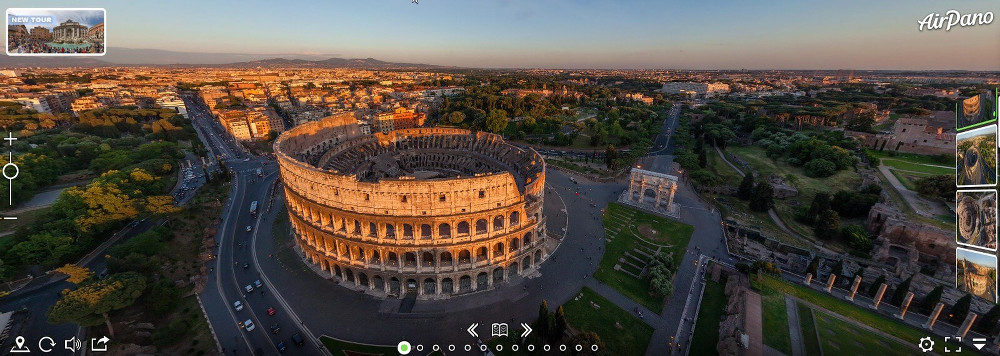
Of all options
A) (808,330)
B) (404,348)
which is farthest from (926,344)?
(404,348)

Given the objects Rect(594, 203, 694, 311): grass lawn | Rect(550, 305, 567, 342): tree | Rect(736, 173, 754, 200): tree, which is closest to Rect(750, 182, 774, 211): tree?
Rect(736, 173, 754, 200): tree

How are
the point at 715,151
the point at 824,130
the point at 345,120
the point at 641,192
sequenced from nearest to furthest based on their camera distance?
the point at 641,192, the point at 345,120, the point at 715,151, the point at 824,130

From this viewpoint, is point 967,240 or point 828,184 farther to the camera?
point 828,184

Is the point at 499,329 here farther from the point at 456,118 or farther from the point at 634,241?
the point at 456,118

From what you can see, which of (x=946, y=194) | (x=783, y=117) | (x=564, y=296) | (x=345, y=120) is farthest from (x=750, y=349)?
(x=783, y=117)

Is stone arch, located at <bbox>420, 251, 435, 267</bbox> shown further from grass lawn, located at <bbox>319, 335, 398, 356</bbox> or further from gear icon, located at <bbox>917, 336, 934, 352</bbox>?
gear icon, located at <bbox>917, 336, 934, 352</bbox>

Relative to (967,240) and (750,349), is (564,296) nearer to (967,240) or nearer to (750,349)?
(750,349)

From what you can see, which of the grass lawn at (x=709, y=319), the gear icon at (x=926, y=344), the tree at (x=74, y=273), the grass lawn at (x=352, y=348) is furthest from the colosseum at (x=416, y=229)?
the gear icon at (x=926, y=344)
